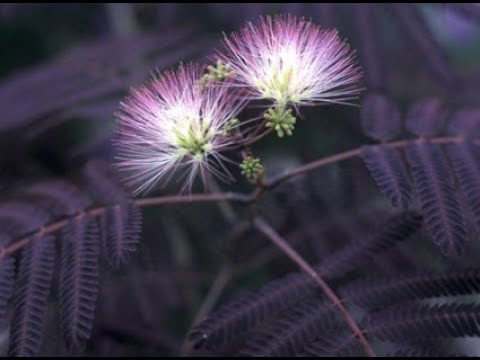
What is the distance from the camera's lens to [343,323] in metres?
1.27

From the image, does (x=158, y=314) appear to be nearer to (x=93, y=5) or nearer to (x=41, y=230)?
(x=41, y=230)

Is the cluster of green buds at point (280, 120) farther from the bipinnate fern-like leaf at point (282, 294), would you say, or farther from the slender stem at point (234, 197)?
the bipinnate fern-like leaf at point (282, 294)

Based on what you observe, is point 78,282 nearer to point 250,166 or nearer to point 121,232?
point 121,232

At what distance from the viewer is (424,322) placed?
1229 millimetres

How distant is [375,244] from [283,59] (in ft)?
1.45

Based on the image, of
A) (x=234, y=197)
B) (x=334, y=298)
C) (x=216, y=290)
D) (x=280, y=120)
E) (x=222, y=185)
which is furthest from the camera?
(x=222, y=185)

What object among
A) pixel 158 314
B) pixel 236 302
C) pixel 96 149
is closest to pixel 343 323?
pixel 236 302

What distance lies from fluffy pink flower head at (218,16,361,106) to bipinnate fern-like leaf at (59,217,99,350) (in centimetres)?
43

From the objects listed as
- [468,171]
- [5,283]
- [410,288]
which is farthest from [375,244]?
[5,283]

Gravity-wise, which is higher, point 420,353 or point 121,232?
point 121,232

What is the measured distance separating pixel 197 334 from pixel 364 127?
2.00ft

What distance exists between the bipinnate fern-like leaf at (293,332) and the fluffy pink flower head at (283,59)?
40cm

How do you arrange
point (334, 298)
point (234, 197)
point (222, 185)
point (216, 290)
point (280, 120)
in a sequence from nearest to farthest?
1. point (280, 120)
2. point (334, 298)
3. point (234, 197)
4. point (216, 290)
5. point (222, 185)

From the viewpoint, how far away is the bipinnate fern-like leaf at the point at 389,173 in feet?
3.97
